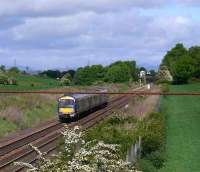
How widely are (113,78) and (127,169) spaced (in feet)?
438

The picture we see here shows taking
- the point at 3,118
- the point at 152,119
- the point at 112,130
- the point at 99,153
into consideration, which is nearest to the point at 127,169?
the point at 99,153

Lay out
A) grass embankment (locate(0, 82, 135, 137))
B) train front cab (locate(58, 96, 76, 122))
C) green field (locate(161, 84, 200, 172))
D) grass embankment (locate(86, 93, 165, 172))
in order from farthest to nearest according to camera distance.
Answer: train front cab (locate(58, 96, 76, 122)) < grass embankment (locate(0, 82, 135, 137)) < green field (locate(161, 84, 200, 172)) < grass embankment (locate(86, 93, 165, 172))

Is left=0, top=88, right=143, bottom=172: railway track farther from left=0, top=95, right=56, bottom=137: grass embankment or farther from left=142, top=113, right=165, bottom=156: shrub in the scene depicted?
left=142, top=113, right=165, bottom=156: shrub

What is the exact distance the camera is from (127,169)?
11.5 metres

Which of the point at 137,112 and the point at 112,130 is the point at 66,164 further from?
the point at 137,112

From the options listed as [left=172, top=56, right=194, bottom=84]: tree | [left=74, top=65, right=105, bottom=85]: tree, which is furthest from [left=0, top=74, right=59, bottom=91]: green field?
[left=172, top=56, right=194, bottom=84]: tree

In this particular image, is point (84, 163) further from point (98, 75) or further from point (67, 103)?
point (98, 75)

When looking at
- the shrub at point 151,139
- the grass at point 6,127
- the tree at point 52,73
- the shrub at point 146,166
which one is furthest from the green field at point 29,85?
the tree at point 52,73

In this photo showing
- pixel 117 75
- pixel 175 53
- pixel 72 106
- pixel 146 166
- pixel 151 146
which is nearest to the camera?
pixel 146 166

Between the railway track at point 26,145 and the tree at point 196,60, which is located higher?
the tree at point 196,60

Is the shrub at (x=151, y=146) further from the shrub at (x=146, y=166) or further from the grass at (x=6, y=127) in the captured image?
the grass at (x=6, y=127)

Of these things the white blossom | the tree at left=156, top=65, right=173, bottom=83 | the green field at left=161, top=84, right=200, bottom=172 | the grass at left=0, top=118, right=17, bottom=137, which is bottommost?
the green field at left=161, top=84, right=200, bottom=172

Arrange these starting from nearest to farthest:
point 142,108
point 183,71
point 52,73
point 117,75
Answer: point 142,108, point 117,75, point 183,71, point 52,73

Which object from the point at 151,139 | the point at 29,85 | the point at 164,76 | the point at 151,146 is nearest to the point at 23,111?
the point at 151,139
